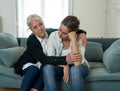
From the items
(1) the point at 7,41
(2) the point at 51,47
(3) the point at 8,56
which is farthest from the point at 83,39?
(1) the point at 7,41

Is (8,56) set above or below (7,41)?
below

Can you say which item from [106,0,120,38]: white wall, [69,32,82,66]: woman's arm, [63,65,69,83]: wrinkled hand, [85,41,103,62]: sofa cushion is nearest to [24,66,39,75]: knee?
[63,65,69,83]: wrinkled hand

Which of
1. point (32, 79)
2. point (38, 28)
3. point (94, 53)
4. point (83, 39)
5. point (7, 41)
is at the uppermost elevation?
point (38, 28)

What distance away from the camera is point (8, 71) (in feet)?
7.80

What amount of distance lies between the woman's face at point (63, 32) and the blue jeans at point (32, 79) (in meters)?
0.38

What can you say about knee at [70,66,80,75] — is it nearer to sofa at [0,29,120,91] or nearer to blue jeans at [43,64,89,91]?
blue jeans at [43,64,89,91]

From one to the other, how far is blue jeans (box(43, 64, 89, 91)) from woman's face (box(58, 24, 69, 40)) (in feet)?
1.01

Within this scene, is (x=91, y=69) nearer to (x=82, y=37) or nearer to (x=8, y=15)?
(x=82, y=37)

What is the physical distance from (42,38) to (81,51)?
0.45 metres

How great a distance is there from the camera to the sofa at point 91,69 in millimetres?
2148

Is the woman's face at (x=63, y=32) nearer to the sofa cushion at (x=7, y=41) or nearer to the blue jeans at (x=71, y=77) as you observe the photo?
the blue jeans at (x=71, y=77)

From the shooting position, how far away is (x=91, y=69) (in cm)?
243

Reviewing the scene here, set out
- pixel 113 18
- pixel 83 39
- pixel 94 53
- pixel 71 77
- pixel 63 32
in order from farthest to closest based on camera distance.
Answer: pixel 113 18 < pixel 94 53 < pixel 83 39 < pixel 63 32 < pixel 71 77

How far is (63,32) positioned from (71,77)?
1.47 ft
